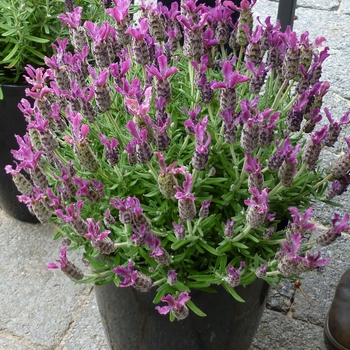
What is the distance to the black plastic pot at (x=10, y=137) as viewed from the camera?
1.70 meters

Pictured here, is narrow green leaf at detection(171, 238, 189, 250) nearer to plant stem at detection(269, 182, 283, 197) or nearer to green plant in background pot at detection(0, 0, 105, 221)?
plant stem at detection(269, 182, 283, 197)

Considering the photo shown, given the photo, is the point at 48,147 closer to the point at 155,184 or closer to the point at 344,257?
the point at 155,184

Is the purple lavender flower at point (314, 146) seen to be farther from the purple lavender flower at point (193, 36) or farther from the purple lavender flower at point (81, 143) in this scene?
the purple lavender flower at point (81, 143)

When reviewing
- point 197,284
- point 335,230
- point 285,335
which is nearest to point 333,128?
point 335,230

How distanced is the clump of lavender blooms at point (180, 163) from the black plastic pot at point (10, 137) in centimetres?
56

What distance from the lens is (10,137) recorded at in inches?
70.5

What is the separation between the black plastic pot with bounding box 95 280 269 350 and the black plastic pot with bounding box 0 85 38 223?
2.43ft

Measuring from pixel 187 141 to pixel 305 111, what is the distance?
245 mm

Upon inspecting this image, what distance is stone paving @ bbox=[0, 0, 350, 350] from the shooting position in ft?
5.12

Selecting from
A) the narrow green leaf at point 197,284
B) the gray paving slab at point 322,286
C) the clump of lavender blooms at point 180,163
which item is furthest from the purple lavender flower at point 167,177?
the gray paving slab at point 322,286

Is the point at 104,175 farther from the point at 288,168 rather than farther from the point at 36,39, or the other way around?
the point at 36,39

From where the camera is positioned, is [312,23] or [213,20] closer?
[213,20]

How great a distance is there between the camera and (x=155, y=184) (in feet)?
3.56

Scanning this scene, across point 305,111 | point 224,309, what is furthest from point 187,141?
point 224,309
